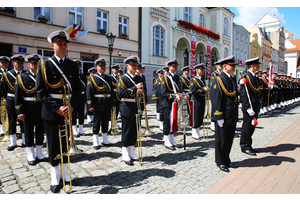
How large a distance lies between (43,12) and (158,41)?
11973 millimetres

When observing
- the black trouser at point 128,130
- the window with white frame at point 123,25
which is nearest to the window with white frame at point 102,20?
the window with white frame at point 123,25

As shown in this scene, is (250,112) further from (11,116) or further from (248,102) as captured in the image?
(11,116)

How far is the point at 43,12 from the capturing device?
1402 centimetres

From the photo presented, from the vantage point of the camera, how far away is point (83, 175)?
162 inches

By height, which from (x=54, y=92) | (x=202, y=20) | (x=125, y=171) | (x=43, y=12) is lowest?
(x=125, y=171)

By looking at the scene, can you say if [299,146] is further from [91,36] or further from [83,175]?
[91,36]

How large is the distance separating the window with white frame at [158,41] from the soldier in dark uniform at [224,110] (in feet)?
59.8

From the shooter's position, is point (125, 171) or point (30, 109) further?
point (30, 109)

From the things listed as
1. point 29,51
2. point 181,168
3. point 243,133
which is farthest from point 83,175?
point 29,51

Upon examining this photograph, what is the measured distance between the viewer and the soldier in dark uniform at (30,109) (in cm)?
470

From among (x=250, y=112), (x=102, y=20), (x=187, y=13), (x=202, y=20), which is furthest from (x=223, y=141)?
(x=202, y=20)

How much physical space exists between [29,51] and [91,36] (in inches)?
190

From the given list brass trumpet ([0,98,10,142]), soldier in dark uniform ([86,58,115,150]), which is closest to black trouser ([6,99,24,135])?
brass trumpet ([0,98,10,142])

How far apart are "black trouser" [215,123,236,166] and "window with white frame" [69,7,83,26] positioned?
14.8m
